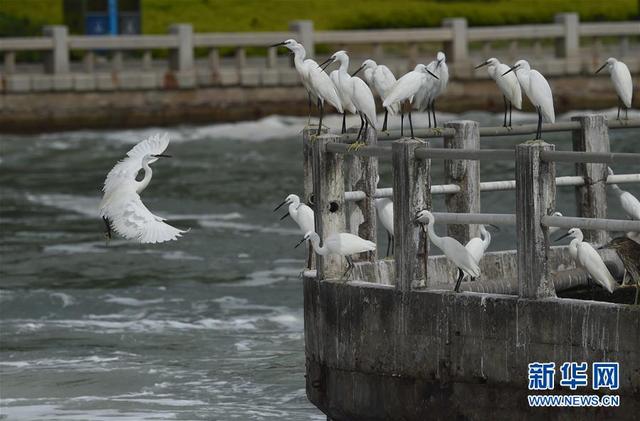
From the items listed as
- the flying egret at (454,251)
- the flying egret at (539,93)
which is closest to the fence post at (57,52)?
the flying egret at (539,93)

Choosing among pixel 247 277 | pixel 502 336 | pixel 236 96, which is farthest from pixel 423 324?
pixel 236 96

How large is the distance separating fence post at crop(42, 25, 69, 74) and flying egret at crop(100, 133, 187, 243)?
2539 centimetres

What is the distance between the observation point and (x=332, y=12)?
2098 inches

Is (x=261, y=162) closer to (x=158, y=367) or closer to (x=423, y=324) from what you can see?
(x=158, y=367)

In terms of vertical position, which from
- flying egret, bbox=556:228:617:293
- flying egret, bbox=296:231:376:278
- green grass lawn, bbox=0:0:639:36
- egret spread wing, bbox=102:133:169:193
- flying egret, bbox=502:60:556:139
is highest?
green grass lawn, bbox=0:0:639:36

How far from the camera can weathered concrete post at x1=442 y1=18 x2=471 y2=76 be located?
1638 inches

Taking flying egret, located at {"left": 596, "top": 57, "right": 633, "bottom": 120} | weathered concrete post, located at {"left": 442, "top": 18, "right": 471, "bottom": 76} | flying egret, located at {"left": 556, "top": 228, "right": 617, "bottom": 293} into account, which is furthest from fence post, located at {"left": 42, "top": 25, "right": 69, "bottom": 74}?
flying egret, located at {"left": 556, "top": 228, "right": 617, "bottom": 293}

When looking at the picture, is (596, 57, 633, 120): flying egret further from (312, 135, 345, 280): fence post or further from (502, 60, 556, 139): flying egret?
(312, 135, 345, 280): fence post

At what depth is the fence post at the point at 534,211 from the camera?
31.4 feet

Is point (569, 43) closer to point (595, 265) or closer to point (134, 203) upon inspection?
point (134, 203)

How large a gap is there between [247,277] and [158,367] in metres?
Result: 5.45

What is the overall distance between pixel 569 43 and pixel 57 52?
13995 mm

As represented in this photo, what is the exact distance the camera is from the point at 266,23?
51.1m

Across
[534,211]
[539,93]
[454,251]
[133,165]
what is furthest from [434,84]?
[534,211]
